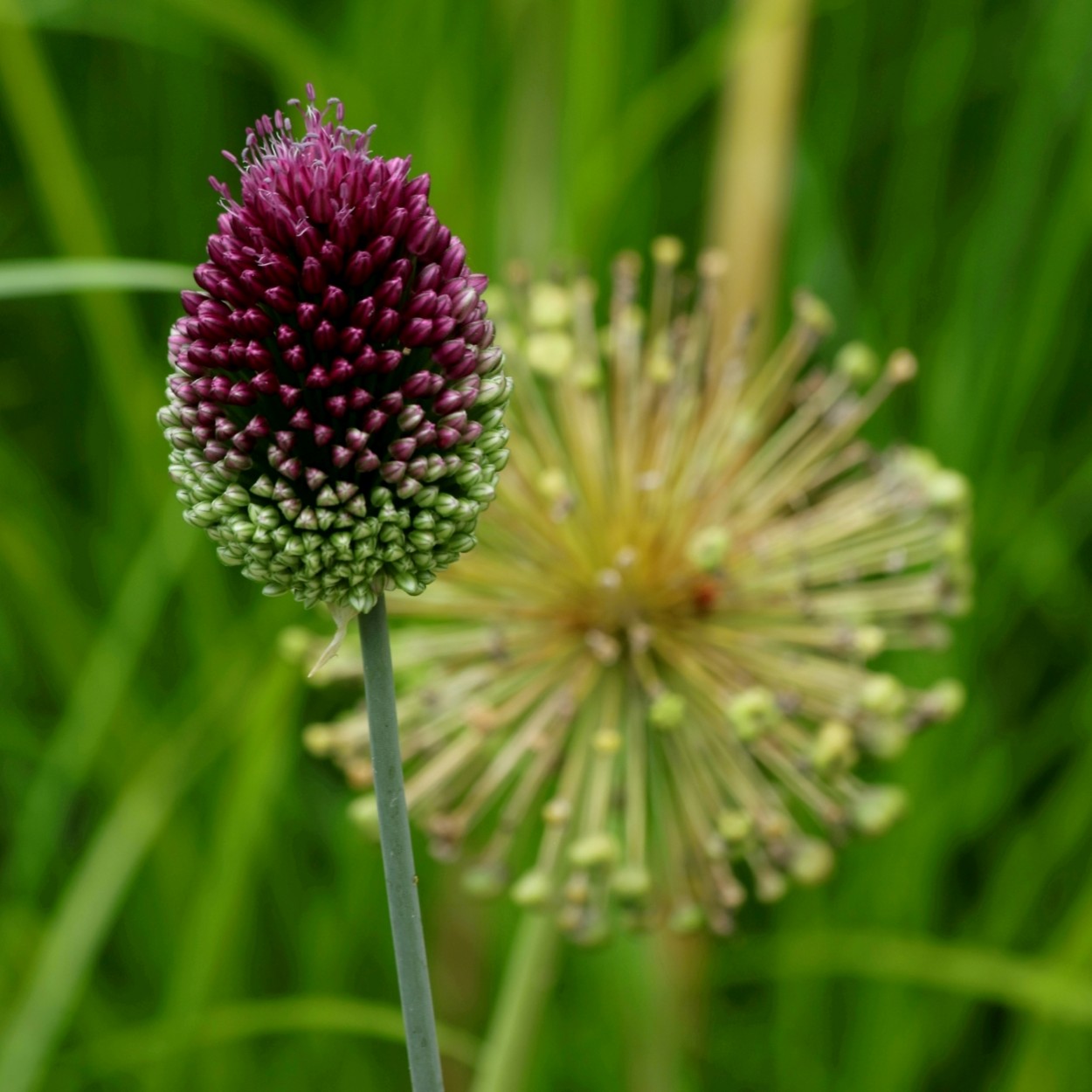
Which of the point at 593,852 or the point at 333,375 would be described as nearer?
the point at 333,375

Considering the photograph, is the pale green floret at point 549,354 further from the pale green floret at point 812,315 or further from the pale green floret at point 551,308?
the pale green floret at point 812,315

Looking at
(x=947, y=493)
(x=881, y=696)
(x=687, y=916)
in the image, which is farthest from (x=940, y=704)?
(x=687, y=916)

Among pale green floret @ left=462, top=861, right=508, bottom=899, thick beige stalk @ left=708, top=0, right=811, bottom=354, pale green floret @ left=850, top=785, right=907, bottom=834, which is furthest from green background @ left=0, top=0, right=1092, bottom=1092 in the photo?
pale green floret @ left=850, top=785, right=907, bottom=834

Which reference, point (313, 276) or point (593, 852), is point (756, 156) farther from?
point (313, 276)

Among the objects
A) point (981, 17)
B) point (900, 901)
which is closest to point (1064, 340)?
point (981, 17)

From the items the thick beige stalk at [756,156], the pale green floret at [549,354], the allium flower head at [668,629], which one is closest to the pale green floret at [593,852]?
the allium flower head at [668,629]
